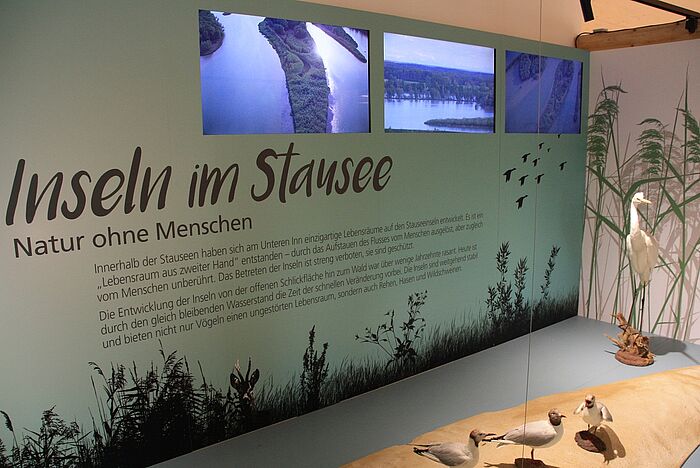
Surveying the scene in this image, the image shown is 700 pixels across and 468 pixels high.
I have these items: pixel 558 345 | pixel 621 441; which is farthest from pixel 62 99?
pixel 621 441

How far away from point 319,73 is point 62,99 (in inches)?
40.5

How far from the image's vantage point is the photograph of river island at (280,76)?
7.74ft

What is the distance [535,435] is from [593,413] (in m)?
0.32

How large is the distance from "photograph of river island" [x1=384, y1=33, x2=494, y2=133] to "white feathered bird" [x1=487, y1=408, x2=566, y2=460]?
1429mm

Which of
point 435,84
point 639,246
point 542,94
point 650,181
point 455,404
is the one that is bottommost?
point 455,404

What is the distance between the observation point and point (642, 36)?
2.15m

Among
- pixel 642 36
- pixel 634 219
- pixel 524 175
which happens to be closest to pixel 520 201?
pixel 524 175

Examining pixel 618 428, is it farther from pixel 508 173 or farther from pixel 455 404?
pixel 508 173

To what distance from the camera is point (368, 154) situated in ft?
9.37

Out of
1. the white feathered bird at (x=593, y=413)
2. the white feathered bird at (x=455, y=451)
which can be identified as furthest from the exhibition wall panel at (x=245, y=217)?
the white feathered bird at (x=455, y=451)

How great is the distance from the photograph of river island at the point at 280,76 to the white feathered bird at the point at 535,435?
1408 millimetres

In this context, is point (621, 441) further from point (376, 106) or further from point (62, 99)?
point (62, 99)

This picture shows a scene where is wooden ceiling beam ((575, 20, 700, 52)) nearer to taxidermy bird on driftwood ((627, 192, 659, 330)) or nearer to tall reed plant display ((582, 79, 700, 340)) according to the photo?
tall reed plant display ((582, 79, 700, 340))

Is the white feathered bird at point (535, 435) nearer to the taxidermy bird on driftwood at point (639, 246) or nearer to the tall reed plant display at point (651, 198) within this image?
the tall reed plant display at point (651, 198)
